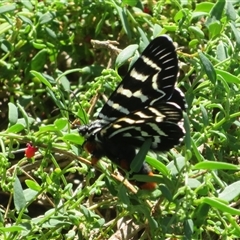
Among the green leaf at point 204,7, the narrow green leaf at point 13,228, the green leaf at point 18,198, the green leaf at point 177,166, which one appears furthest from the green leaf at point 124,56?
the narrow green leaf at point 13,228

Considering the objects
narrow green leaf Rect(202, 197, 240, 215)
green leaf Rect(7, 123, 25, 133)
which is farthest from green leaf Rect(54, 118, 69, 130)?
narrow green leaf Rect(202, 197, 240, 215)

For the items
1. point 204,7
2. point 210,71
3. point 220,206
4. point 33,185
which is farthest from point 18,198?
point 204,7

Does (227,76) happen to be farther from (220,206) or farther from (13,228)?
(13,228)

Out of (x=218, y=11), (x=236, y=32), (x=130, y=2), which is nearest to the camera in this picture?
(x=236, y=32)

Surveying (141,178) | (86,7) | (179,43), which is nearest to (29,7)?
(86,7)

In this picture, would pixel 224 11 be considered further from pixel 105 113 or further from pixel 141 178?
pixel 141 178

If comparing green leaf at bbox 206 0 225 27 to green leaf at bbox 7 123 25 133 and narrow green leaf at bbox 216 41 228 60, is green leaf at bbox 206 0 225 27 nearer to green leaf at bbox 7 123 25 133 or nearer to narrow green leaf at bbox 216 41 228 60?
narrow green leaf at bbox 216 41 228 60

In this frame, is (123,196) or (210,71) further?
(210,71)

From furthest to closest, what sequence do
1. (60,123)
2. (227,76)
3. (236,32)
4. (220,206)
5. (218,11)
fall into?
1. (218,11)
2. (236,32)
3. (227,76)
4. (60,123)
5. (220,206)
